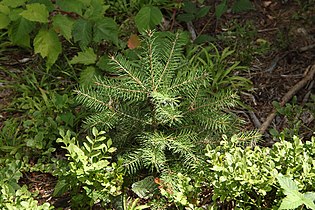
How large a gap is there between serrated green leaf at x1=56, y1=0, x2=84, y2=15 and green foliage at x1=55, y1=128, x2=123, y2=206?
1.10m

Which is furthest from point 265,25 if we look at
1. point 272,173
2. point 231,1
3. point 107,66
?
point 272,173

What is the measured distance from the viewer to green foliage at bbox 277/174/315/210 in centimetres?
227

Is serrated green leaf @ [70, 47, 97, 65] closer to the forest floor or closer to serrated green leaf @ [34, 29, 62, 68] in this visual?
serrated green leaf @ [34, 29, 62, 68]

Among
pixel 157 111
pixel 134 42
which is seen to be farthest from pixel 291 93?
pixel 157 111

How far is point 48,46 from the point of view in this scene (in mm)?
3678

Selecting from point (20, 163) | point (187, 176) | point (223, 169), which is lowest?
point (20, 163)

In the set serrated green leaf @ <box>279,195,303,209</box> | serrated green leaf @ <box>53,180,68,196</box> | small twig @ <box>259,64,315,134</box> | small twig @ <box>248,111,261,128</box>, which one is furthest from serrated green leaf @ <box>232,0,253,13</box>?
serrated green leaf @ <box>279,195,303,209</box>

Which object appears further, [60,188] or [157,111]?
[60,188]

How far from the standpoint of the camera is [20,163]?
3068 mm

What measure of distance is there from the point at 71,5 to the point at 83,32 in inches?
9.2

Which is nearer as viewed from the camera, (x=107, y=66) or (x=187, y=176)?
(x=187, y=176)

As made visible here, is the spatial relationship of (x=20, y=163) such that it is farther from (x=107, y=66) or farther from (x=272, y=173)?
(x=272, y=173)

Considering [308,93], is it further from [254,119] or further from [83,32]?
[83,32]

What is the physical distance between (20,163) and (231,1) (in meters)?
2.33
